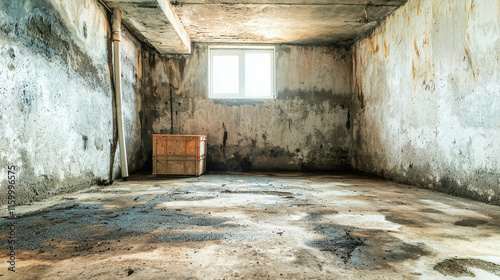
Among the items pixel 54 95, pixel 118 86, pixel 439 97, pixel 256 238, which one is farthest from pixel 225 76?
pixel 256 238

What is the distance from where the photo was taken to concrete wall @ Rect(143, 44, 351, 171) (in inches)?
258

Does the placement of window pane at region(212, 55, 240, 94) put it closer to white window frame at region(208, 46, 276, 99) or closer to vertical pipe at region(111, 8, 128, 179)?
white window frame at region(208, 46, 276, 99)

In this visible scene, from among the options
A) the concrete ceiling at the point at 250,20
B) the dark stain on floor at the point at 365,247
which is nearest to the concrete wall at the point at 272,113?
the concrete ceiling at the point at 250,20

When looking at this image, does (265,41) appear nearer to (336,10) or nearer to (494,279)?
(336,10)

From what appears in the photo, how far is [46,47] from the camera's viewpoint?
3109 mm

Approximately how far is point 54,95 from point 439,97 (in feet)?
15.6

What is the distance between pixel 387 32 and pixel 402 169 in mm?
2442

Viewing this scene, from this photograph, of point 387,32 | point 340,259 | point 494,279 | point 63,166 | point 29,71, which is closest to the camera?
point 494,279

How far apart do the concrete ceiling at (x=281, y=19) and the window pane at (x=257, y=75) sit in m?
0.42

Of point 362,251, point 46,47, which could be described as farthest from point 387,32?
point 46,47

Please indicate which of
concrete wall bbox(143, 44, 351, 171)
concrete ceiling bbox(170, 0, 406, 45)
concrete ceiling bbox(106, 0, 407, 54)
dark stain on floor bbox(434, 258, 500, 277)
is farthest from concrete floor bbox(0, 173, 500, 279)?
concrete wall bbox(143, 44, 351, 171)

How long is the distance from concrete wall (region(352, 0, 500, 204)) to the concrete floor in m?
0.54

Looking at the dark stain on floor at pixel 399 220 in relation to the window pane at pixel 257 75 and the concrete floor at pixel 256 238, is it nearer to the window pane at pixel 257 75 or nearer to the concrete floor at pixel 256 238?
the concrete floor at pixel 256 238

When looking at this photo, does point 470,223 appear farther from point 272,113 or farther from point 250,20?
point 272,113
